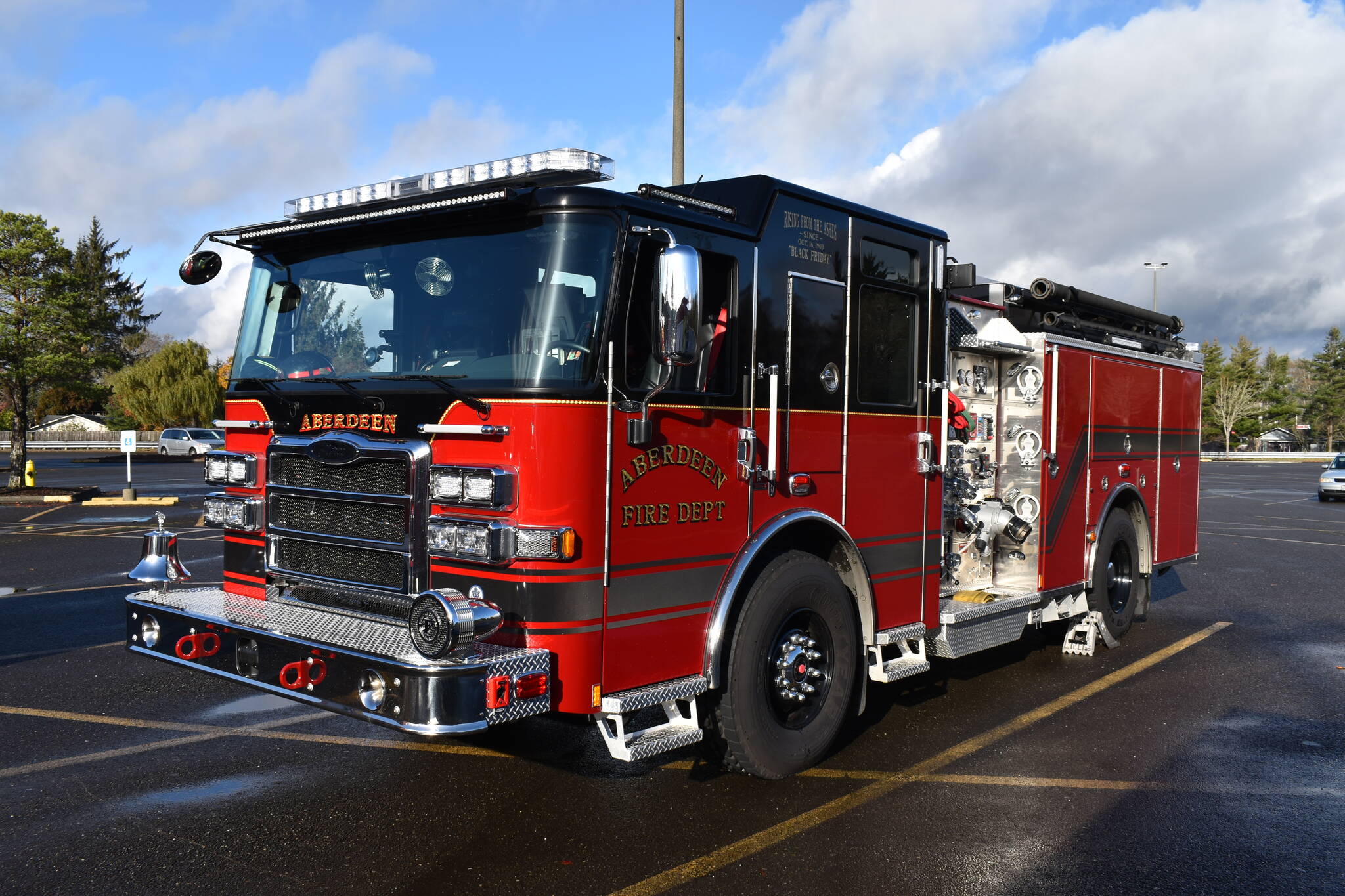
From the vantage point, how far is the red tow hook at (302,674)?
4117mm

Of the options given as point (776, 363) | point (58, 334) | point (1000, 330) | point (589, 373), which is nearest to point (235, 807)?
point (589, 373)

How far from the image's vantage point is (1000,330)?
7047 mm

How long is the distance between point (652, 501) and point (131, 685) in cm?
446

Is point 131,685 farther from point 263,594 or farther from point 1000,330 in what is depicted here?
point 1000,330

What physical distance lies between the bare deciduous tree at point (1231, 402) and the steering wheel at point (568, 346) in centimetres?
8657

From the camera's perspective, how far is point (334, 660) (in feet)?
13.3

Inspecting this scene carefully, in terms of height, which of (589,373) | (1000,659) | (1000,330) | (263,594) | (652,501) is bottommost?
(1000,659)

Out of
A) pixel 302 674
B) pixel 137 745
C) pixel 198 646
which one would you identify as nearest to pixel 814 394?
pixel 302 674

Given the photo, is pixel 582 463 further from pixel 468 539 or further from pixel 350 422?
pixel 350 422

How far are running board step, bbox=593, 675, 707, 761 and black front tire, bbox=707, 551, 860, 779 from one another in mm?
206

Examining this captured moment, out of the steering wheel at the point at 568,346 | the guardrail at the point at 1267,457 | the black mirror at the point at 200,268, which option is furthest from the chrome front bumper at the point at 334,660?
the guardrail at the point at 1267,457

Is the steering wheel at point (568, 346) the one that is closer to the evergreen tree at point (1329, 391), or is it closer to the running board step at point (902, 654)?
the running board step at point (902, 654)

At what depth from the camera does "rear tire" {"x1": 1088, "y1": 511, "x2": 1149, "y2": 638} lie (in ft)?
26.8

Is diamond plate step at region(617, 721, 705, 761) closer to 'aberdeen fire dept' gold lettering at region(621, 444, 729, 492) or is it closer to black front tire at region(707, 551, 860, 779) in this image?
black front tire at region(707, 551, 860, 779)
